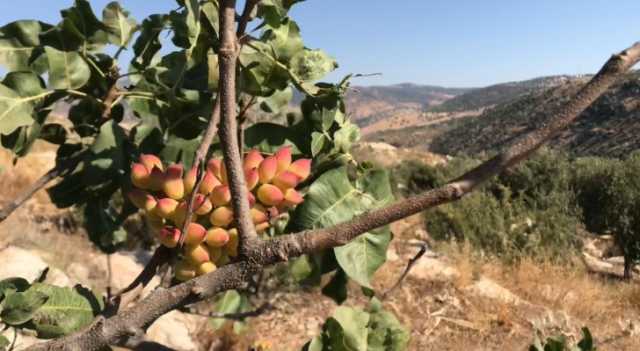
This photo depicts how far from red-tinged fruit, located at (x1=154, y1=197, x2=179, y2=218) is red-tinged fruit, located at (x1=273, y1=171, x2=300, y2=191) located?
135 millimetres

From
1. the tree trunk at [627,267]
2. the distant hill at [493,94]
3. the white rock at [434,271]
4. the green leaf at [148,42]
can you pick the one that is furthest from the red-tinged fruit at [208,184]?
the distant hill at [493,94]

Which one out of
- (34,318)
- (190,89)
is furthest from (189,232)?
(190,89)

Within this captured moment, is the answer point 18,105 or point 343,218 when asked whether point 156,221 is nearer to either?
point 343,218

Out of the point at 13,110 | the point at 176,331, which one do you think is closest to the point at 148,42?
the point at 13,110

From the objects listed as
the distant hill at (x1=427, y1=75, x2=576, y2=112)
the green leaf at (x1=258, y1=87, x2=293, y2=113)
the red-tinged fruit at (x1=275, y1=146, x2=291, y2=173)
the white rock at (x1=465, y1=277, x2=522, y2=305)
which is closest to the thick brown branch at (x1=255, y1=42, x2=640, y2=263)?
the red-tinged fruit at (x1=275, y1=146, x2=291, y2=173)

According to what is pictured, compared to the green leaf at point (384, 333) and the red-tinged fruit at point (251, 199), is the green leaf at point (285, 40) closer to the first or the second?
the red-tinged fruit at point (251, 199)

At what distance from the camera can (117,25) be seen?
3.63ft

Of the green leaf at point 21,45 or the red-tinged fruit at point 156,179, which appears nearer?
the red-tinged fruit at point 156,179

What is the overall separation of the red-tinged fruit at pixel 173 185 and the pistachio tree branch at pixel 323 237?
171 mm

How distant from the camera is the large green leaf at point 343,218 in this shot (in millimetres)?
694

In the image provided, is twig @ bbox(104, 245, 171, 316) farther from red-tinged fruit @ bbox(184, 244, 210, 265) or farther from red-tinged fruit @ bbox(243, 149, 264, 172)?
red-tinged fruit @ bbox(243, 149, 264, 172)

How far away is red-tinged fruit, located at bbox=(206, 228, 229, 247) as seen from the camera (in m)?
0.67

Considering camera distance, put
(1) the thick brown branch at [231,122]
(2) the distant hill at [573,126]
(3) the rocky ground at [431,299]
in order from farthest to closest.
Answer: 1. (2) the distant hill at [573,126]
2. (3) the rocky ground at [431,299]
3. (1) the thick brown branch at [231,122]

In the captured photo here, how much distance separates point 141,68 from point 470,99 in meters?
80.3
